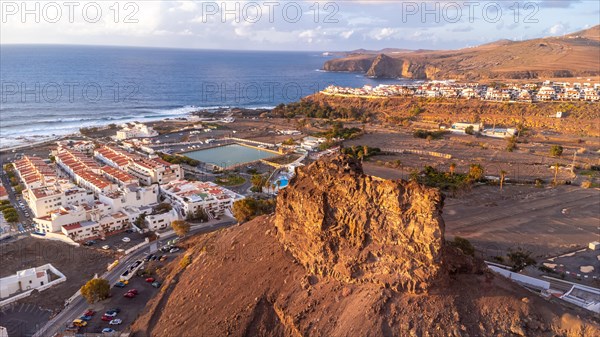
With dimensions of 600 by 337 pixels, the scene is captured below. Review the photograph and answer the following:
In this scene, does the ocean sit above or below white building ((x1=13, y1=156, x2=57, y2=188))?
above

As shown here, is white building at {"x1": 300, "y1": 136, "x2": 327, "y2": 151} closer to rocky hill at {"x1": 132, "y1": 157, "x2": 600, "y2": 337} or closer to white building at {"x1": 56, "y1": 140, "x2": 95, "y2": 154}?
white building at {"x1": 56, "y1": 140, "x2": 95, "y2": 154}

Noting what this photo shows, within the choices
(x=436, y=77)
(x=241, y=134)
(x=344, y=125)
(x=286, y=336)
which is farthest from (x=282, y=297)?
(x=436, y=77)

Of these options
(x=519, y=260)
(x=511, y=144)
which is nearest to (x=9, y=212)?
(x=519, y=260)

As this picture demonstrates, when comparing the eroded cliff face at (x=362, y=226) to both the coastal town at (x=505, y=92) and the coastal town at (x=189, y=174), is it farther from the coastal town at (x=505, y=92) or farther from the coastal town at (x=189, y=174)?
the coastal town at (x=505, y=92)

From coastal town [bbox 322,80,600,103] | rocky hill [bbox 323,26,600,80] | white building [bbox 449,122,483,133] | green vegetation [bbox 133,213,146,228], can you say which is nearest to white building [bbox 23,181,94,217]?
green vegetation [bbox 133,213,146,228]

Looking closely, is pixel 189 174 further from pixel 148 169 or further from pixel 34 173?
pixel 34 173

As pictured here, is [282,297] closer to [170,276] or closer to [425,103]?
Answer: [170,276]
